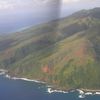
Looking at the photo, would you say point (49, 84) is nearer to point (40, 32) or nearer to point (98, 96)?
point (98, 96)

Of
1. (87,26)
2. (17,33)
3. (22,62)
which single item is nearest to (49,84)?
(22,62)

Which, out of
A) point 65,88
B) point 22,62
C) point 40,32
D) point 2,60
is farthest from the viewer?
point 40,32

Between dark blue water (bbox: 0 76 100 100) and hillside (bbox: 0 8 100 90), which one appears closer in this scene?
dark blue water (bbox: 0 76 100 100)

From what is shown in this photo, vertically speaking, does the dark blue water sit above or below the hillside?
below

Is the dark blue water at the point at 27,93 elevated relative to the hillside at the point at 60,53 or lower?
lower

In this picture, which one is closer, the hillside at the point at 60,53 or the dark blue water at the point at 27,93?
the dark blue water at the point at 27,93
